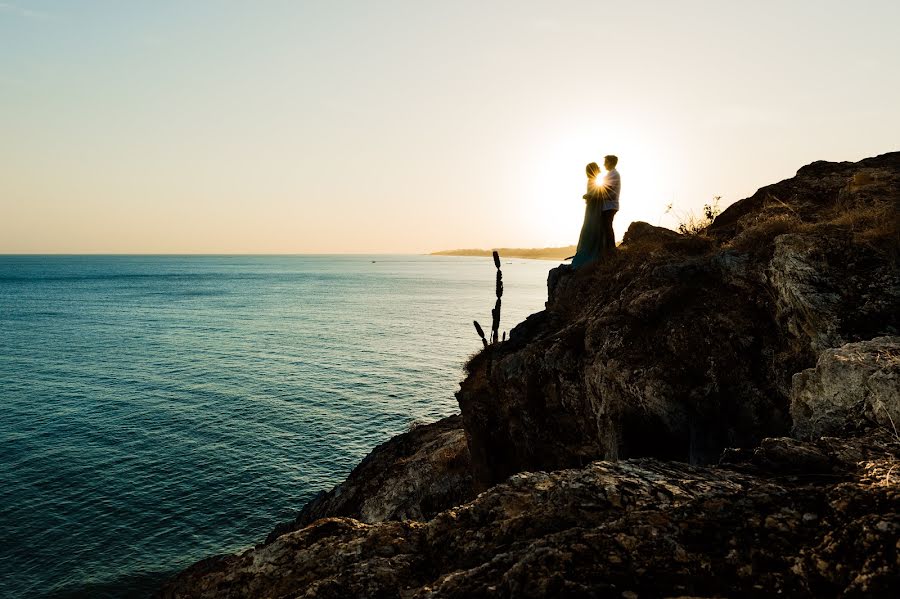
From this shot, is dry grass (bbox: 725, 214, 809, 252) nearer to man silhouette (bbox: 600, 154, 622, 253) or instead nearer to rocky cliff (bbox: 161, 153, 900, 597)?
rocky cliff (bbox: 161, 153, 900, 597)

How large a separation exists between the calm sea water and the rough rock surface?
26859mm

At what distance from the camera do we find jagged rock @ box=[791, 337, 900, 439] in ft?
22.6

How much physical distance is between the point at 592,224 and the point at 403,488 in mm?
16687

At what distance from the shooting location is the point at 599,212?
22859mm

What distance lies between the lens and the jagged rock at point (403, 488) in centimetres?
2516

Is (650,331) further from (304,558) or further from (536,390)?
(304,558)

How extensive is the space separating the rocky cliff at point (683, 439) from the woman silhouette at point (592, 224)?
4.30 ft

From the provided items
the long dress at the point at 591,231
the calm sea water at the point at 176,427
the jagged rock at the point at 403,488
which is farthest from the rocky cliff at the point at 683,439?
the calm sea water at the point at 176,427

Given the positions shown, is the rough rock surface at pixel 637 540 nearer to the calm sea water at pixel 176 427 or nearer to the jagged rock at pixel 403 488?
the jagged rock at pixel 403 488

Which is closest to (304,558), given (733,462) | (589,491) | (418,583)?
(418,583)

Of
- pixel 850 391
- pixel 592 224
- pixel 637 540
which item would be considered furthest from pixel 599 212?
pixel 637 540

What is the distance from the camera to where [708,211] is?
22375 mm

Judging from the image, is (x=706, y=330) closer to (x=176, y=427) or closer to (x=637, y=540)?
(x=637, y=540)

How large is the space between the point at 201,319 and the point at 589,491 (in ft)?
371
